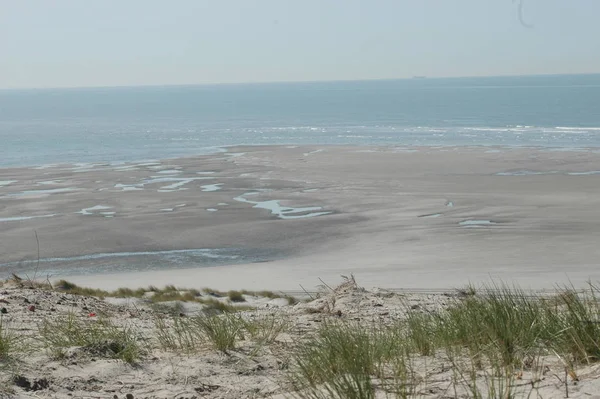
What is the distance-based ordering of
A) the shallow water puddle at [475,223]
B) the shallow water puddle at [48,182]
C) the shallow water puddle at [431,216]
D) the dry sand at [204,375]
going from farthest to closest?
the shallow water puddle at [48,182] < the shallow water puddle at [431,216] < the shallow water puddle at [475,223] < the dry sand at [204,375]

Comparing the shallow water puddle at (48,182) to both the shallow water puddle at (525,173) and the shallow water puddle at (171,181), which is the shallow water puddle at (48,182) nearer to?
the shallow water puddle at (171,181)

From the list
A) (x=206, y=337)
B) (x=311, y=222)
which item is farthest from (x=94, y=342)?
(x=311, y=222)

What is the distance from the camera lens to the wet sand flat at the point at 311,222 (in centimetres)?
1917

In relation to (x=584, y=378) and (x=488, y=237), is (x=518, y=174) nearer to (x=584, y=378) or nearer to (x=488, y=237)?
(x=488, y=237)

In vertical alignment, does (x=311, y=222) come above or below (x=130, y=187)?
below

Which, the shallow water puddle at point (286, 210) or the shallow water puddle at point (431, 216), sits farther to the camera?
the shallow water puddle at point (286, 210)

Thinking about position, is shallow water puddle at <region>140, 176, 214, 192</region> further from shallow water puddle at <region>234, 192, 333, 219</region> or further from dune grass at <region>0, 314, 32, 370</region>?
dune grass at <region>0, 314, 32, 370</region>

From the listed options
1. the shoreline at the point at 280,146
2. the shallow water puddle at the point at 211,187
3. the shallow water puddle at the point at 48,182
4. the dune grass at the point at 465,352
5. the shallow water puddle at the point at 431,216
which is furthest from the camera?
the shoreline at the point at 280,146

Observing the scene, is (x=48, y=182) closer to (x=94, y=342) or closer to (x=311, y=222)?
(x=311, y=222)

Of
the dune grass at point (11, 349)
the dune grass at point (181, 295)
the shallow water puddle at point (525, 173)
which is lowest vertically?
the shallow water puddle at point (525, 173)

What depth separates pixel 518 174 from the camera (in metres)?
36.6

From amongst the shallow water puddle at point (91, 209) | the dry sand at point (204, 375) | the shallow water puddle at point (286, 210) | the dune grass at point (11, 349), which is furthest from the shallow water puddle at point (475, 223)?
the dune grass at point (11, 349)

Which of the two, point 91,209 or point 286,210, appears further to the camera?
point 91,209

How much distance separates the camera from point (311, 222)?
84.7ft
